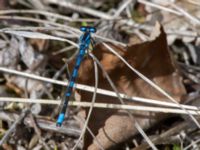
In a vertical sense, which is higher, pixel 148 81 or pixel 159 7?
pixel 159 7

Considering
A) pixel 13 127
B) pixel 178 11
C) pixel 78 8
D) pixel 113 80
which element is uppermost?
pixel 178 11

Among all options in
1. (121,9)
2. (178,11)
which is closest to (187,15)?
(178,11)

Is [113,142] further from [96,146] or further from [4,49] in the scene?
[4,49]

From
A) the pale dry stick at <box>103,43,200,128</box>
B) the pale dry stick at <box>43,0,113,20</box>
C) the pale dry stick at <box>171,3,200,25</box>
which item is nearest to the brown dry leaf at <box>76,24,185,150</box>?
the pale dry stick at <box>103,43,200,128</box>

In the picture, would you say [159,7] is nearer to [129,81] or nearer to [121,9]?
[121,9]

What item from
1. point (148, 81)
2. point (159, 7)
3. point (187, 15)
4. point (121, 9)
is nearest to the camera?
point (148, 81)

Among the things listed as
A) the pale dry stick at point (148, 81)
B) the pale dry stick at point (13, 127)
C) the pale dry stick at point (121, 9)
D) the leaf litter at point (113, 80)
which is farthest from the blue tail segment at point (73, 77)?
the pale dry stick at point (121, 9)

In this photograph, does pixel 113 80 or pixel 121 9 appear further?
pixel 121 9

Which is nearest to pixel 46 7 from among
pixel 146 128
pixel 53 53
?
pixel 53 53

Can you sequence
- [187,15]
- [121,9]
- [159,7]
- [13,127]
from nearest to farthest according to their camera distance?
1. [13,127]
2. [187,15]
3. [159,7]
4. [121,9]
